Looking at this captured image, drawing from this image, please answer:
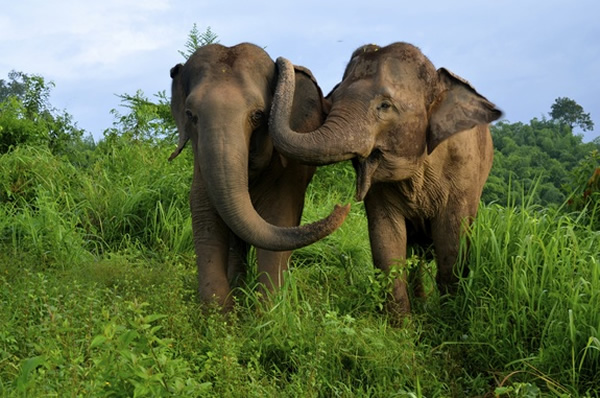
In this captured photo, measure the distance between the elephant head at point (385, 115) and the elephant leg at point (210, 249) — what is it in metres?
0.86

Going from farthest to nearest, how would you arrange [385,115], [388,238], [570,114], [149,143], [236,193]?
[570,114]
[149,143]
[388,238]
[385,115]
[236,193]

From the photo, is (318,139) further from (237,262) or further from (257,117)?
(237,262)

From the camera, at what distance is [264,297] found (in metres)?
5.85

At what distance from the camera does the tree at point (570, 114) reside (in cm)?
3344

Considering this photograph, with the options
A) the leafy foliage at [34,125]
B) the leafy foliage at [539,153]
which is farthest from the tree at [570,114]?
the leafy foliage at [34,125]

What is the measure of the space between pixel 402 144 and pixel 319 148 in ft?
2.09

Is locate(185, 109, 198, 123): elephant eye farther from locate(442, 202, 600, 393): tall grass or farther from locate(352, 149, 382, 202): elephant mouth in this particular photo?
locate(442, 202, 600, 393): tall grass

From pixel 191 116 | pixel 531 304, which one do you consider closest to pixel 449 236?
pixel 531 304

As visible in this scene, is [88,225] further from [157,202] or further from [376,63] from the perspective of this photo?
[376,63]

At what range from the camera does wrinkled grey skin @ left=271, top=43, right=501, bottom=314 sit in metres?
5.37

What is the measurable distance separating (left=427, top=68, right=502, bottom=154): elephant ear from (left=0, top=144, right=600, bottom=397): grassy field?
2.36 ft

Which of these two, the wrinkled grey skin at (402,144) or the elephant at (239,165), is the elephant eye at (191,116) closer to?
the elephant at (239,165)

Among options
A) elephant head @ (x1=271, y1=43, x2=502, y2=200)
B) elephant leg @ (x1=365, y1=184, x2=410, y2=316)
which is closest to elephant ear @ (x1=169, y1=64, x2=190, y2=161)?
elephant head @ (x1=271, y1=43, x2=502, y2=200)

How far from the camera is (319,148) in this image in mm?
5234
